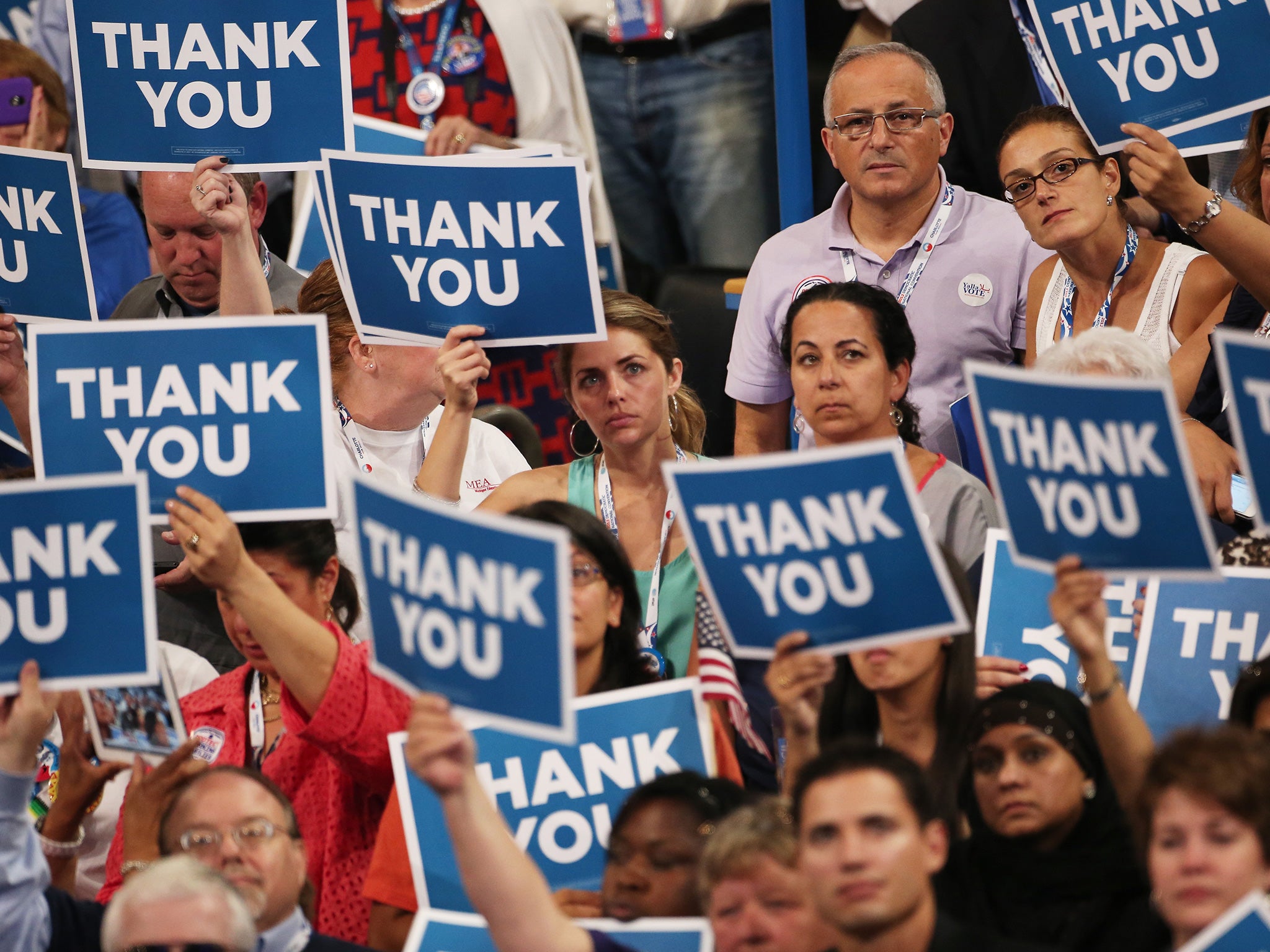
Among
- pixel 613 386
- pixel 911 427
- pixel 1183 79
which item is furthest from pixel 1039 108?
pixel 613 386

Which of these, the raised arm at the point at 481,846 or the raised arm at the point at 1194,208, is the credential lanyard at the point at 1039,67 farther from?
the raised arm at the point at 481,846

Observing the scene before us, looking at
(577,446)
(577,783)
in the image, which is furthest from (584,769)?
(577,446)

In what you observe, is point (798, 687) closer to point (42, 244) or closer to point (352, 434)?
point (352, 434)

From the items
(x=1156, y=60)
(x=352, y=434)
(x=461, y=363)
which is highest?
(x=1156, y=60)

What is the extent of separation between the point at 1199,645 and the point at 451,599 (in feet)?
5.28

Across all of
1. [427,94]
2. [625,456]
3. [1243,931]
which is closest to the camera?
[1243,931]

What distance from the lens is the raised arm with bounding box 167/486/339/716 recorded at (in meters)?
3.63

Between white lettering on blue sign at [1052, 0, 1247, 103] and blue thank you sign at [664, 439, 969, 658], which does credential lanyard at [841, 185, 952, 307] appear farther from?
blue thank you sign at [664, 439, 969, 658]

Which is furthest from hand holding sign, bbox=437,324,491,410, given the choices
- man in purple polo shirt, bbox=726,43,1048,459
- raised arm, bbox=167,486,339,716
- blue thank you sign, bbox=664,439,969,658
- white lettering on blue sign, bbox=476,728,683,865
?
blue thank you sign, bbox=664,439,969,658

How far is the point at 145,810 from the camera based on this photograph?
3803mm

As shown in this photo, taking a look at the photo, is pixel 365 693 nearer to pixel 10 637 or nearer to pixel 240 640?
pixel 240 640

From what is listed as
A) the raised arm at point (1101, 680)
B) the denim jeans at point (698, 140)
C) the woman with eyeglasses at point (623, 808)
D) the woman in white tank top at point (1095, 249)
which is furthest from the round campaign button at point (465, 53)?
the raised arm at point (1101, 680)

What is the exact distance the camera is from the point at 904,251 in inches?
199

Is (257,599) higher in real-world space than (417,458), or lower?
lower
